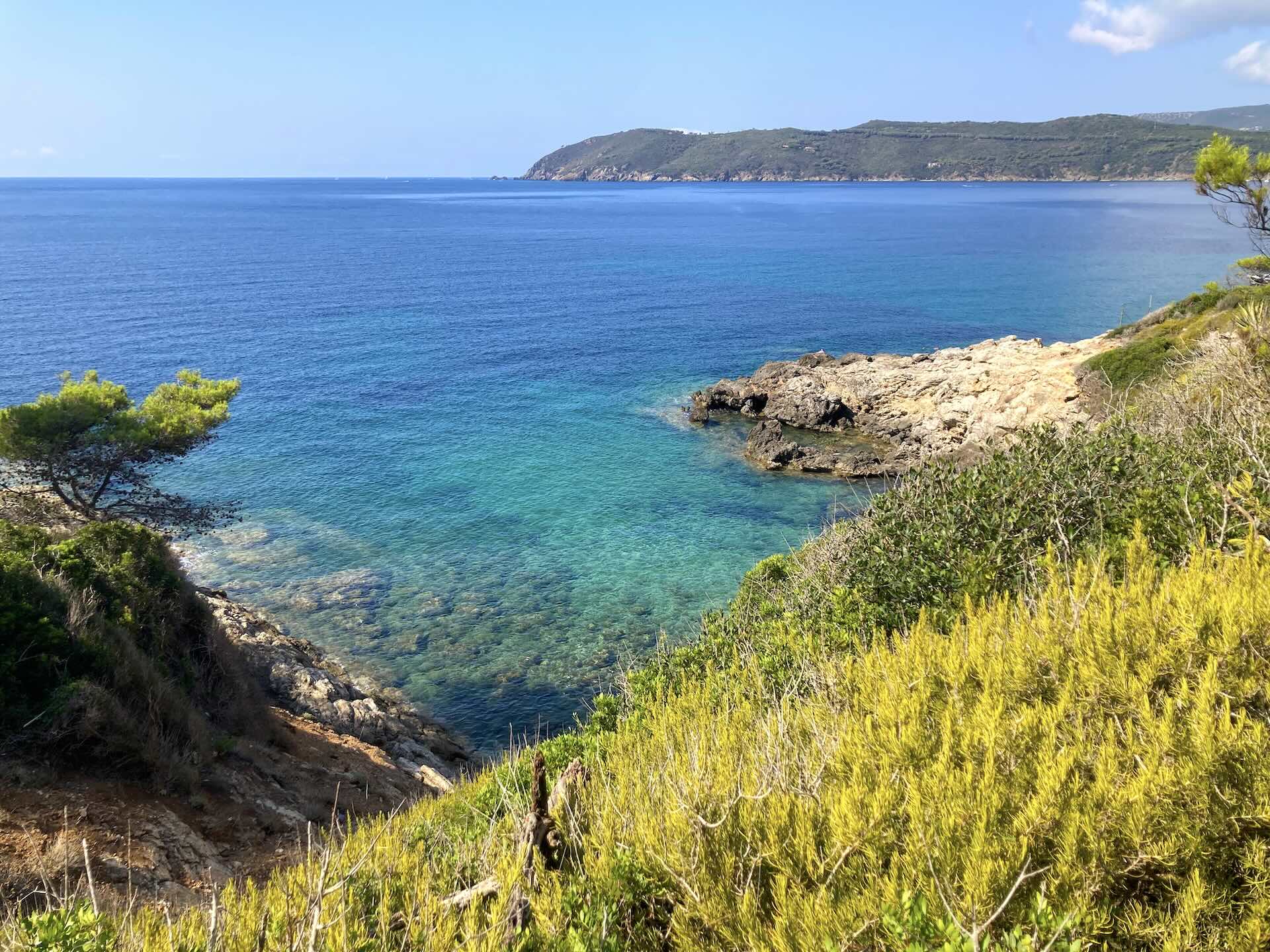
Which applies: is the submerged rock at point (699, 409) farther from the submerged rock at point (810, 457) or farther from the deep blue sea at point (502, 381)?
the submerged rock at point (810, 457)

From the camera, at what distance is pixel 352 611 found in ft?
82.3

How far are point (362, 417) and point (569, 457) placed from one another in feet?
40.8

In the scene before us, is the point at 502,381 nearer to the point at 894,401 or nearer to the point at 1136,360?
the point at 894,401

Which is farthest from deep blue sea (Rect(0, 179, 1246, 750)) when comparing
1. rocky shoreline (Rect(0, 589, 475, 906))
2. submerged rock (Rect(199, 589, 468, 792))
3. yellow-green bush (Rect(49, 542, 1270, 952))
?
yellow-green bush (Rect(49, 542, 1270, 952))

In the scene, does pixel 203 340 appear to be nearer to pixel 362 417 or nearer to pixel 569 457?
pixel 362 417

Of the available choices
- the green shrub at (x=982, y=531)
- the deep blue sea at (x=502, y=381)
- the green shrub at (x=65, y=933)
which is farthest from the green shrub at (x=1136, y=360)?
the green shrub at (x=65, y=933)

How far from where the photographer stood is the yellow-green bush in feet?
14.4

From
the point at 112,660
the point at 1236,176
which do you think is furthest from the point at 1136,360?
the point at 112,660

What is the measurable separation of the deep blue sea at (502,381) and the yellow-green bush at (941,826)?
46.8 feet

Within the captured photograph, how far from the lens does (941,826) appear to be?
4648mm

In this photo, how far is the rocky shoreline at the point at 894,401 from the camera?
1447 inches

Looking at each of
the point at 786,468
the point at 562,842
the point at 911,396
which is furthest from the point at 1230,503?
the point at 911,396

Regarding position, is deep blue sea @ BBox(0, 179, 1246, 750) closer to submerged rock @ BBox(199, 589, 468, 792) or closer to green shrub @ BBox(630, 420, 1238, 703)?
submerged rock @ BBox(199, 589, 468, 792)

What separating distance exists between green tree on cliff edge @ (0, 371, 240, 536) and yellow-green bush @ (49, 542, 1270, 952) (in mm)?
18301
